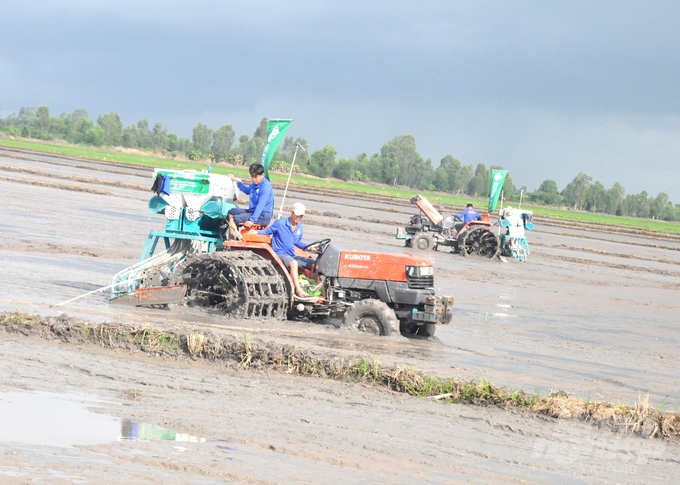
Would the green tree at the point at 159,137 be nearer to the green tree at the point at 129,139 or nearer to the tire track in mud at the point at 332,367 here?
the green tree at the point at 129,139

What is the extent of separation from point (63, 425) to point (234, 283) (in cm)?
559

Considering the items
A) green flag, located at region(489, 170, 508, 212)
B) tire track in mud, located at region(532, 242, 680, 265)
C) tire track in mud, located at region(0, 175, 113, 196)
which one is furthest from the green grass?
green flag, located at region(489, 170, 508, 212)

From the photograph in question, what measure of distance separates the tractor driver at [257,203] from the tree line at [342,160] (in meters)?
105

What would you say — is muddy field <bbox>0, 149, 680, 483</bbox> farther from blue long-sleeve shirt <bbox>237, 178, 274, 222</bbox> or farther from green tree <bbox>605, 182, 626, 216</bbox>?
green tree <bbox>605, 182, 626, 216</bbox>

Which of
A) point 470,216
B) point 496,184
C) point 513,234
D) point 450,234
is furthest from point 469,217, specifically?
point 496,184

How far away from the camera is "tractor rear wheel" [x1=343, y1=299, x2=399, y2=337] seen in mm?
11797

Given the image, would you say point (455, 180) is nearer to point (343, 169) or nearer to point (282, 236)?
point (343, 169)

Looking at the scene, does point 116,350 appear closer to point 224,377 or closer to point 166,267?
point 224,377

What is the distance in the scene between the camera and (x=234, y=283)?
11898mm

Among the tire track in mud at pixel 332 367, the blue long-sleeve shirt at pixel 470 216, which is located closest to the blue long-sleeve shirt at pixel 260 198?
the tire track in mud at pixel 332 367

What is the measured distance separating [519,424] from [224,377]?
2.73 metres

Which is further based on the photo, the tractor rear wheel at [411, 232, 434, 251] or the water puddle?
the tractor rear wheel at [411, 232, 434, 251]

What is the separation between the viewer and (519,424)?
26.9ft

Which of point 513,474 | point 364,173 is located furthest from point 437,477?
point 364,173
